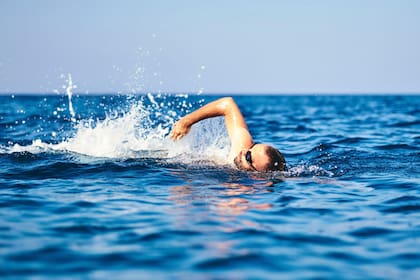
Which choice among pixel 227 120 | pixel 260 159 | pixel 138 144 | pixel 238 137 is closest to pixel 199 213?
pixel 260 159

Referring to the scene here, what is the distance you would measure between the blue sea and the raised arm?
0.52 meters

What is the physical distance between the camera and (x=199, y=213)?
558cm

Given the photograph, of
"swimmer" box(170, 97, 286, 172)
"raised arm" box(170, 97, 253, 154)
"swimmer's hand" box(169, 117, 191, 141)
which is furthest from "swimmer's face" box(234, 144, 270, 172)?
"swimmer's hand" box(169, 117, 191, 141)

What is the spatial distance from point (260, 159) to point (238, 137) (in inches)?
19.3

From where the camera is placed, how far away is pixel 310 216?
569cm

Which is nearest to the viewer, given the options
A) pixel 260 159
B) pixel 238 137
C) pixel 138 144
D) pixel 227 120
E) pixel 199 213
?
pixel 199 213

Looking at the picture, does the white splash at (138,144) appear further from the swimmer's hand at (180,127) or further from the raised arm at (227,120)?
the swimmer's hand at (180,127)

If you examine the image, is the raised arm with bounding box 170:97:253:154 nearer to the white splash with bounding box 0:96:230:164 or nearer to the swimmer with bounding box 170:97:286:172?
the swimmer with bounding box 170:97:286:172

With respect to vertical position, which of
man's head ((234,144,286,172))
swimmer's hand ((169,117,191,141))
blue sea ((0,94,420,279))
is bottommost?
blue sea ((0,94,420,279))

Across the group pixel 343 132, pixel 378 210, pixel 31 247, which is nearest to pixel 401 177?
pixel 378 210

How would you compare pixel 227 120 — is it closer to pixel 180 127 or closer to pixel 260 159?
pixel 180 127

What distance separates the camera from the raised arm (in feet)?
24.2

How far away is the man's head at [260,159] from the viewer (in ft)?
23.2

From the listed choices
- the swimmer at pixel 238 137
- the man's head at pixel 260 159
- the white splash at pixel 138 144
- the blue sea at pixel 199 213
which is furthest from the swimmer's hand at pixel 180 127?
the white splash at pixel 138 144
